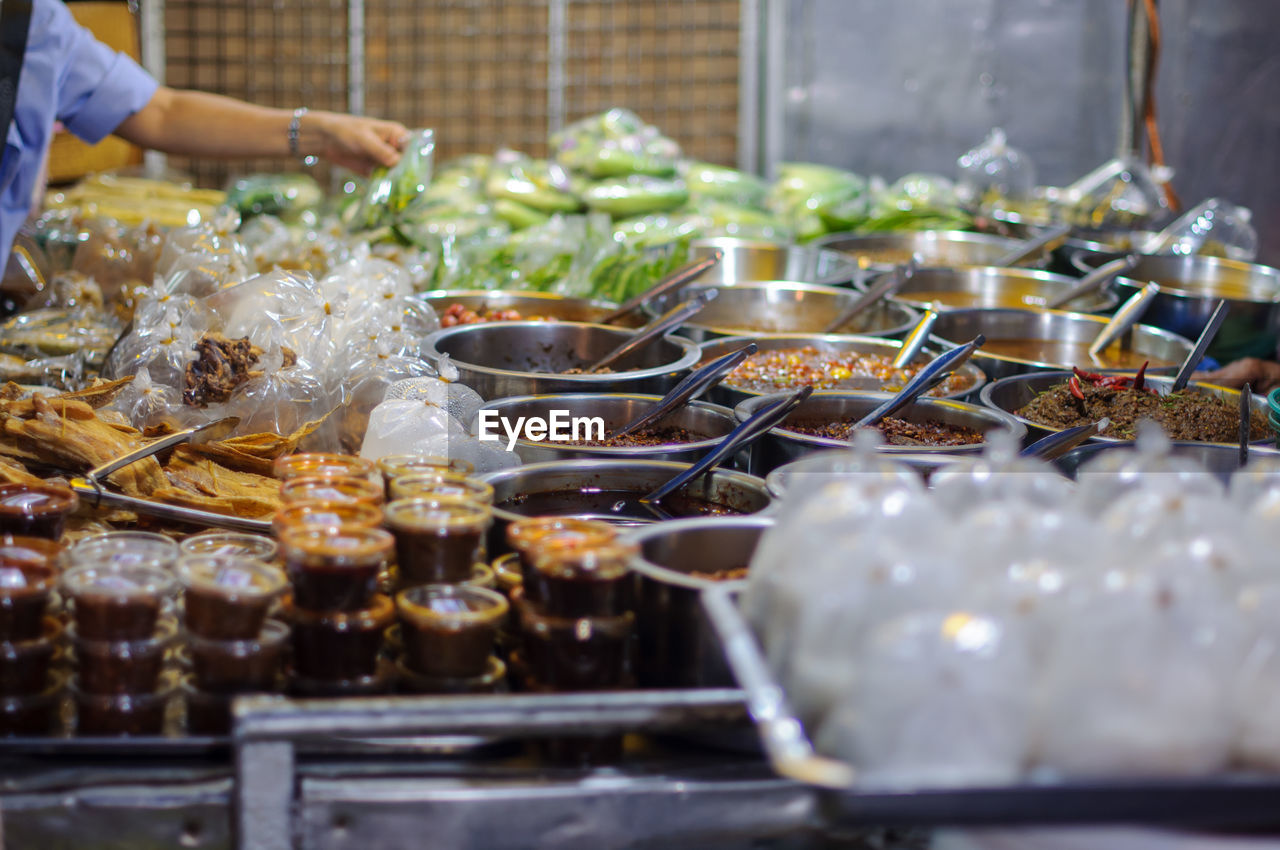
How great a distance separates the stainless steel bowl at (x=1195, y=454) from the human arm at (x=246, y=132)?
81.7 inches

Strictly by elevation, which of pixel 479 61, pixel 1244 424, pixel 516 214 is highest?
pixel 479 61

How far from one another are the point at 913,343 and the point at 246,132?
2013mm

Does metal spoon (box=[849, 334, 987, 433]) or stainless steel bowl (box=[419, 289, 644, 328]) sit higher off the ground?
stainless steel bowl (box=[419, 289, 644, 328])

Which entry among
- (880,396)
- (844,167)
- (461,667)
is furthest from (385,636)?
(844,167)

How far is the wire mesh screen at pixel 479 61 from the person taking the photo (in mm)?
5488

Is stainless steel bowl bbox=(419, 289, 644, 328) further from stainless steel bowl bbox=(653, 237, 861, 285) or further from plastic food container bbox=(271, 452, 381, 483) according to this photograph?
plastic food container bbox=(271, 452, 381, 483)

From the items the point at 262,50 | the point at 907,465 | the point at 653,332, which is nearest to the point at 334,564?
the point at 907,465

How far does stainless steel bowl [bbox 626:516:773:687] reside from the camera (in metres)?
1.11

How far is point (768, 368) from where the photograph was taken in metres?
2.15

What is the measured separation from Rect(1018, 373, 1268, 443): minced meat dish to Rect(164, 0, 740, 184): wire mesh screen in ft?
13.6

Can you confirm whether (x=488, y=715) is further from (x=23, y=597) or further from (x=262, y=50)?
(x=262, y=50)

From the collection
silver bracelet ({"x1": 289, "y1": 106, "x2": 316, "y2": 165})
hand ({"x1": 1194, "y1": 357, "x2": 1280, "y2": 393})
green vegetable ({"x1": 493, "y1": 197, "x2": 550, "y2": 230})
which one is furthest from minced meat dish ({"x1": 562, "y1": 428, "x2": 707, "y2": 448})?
green vegetable ({"x1": 493, "y1": 197, "x2": 550, "y2": 230})

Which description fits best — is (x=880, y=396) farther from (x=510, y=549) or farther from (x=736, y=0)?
(x=736, y=0)

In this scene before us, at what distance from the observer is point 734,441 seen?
1479 mm
